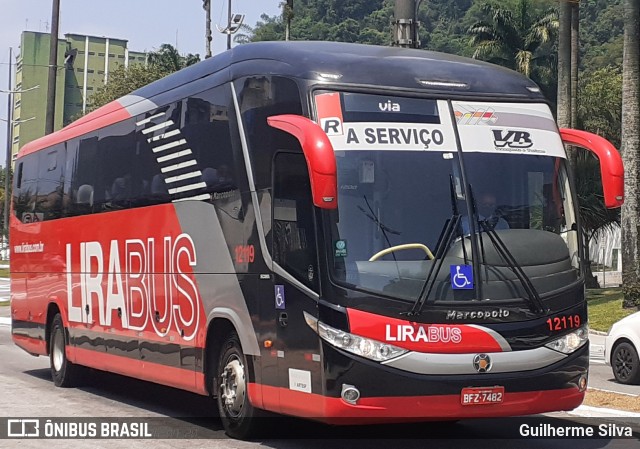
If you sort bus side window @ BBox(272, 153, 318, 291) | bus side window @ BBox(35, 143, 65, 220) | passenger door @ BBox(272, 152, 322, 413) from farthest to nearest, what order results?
bus side window @ BBox(35, 143, 65, 220) → bus side window @ BBox(272, 153, 318, 291) → passenger door @ BBox(272, 152, 322, 413)

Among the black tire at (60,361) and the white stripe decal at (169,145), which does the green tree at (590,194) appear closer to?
the black tire at (60,361)

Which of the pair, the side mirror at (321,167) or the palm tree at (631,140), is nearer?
the side mirror at (321,167)

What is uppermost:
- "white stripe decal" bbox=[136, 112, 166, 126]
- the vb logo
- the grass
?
"white stripe decal" bbox=[136, 112, 166, 126]

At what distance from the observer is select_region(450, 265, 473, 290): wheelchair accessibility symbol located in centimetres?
918

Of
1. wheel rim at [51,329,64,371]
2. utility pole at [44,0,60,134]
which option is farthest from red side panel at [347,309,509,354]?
utility pole at [44,0,60,134]

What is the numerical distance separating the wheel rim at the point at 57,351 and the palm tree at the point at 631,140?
51.6ft

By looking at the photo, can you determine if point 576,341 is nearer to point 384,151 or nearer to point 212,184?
point 384,151

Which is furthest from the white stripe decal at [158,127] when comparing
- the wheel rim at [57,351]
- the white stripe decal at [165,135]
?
the wheel rim at [57,351]

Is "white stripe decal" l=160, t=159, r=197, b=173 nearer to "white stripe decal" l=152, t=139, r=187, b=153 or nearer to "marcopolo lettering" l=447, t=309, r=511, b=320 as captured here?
"white stripe decal" l=152, t=139, r=187, b=153

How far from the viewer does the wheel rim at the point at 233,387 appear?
10.7 metres

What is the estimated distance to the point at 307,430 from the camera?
11.3m

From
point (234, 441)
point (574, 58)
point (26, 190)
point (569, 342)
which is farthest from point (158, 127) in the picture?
point (574, 58)

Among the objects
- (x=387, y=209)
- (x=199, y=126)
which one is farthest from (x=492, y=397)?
(x=199, y=126)

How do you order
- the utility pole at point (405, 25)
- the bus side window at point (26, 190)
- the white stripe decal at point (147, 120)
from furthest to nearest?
1. the bus side window at point (26, 190)
2. the utility pole at point (405, 25)
3. the white stripe decal at point (147, 120)
